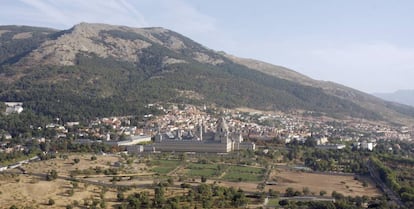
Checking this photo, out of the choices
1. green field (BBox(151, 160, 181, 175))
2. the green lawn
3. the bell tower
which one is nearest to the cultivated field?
the green lawn

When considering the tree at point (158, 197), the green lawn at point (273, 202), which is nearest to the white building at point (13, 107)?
the tree at point (158, 197)

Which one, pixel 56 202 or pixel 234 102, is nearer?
pixel 56 202

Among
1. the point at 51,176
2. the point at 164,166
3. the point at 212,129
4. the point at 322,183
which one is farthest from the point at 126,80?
the point at 322,183

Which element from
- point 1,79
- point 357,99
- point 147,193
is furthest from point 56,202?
point 357,99

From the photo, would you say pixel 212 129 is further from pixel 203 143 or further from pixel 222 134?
pixel 203 143

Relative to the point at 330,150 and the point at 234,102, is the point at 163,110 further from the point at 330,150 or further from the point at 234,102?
the point at 330,150

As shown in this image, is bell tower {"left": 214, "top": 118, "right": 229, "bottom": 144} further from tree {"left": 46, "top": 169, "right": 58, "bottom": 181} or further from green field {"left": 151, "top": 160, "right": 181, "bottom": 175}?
tree {"left": 46, "top": 169, "right": 58, "bottom": 181}
